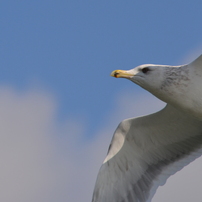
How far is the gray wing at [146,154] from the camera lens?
331 inches

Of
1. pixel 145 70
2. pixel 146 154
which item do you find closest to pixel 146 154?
pixel 146 154

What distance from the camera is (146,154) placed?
28.8ft

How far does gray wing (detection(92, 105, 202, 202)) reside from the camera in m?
8.40

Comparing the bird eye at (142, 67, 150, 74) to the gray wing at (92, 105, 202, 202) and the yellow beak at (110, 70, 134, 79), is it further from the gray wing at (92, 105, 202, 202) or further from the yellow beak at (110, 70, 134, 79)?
the gray wing at (92, 105, 202, 202)

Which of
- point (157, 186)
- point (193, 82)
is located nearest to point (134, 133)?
point (157, 186)

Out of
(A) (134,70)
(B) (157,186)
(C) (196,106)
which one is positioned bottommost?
(B) (157,186)

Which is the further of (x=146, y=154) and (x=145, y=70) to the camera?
(x=146, y=154)

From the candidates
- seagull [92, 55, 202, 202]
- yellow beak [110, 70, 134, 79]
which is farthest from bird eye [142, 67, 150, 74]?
seagull [92, 55, 202, 202]

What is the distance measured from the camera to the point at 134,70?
7.47 meters

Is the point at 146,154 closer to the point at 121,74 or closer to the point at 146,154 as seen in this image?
the point at 146,154

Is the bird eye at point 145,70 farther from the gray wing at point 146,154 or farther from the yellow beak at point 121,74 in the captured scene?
the gray wing at point 146,154

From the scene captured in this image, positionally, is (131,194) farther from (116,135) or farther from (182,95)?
(182,95)

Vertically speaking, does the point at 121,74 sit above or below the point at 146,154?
above

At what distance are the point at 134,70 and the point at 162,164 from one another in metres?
2.13
